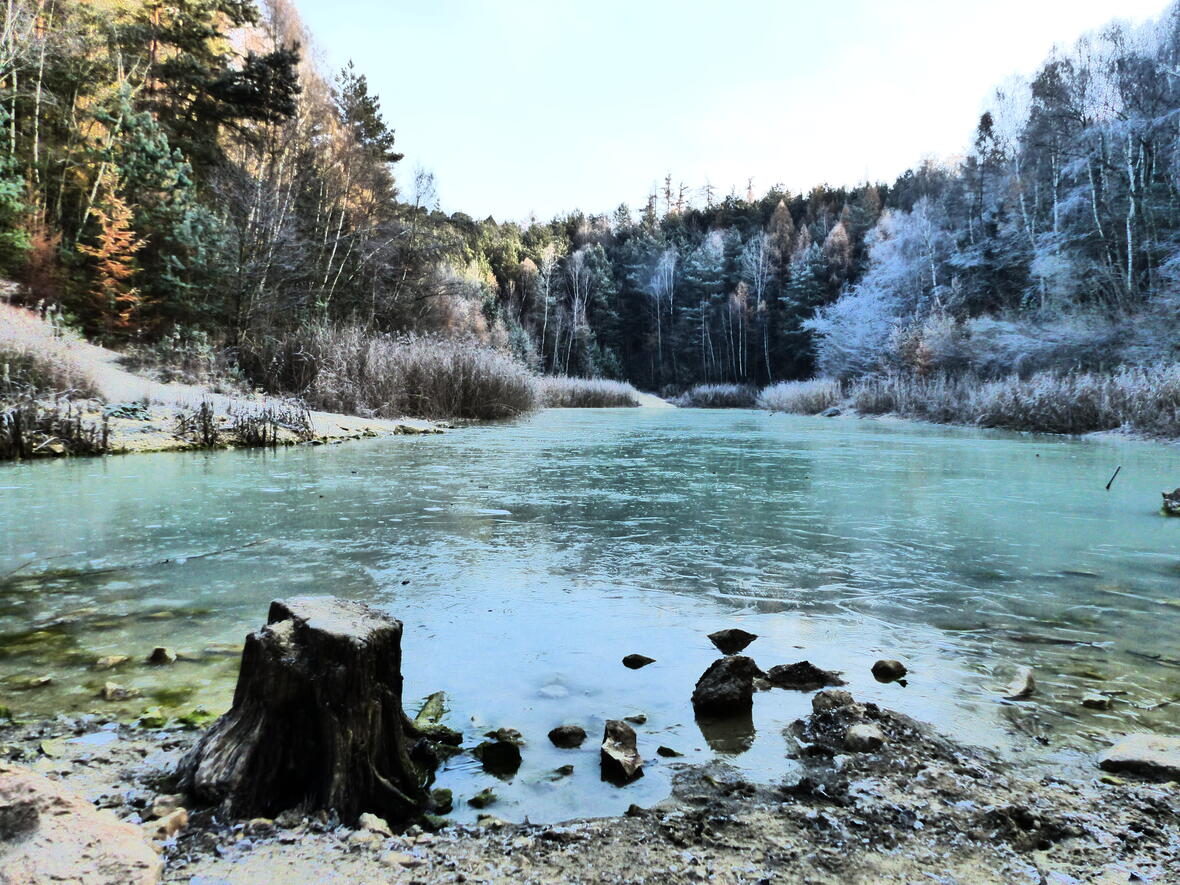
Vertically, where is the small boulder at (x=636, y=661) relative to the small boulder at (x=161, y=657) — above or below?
below

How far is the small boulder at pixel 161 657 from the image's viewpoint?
1.85 m

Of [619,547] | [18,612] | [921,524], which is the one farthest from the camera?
[921,524]

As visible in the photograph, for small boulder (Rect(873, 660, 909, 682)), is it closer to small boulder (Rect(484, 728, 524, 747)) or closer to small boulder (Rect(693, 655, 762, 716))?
small boulder (Rect(693, 655, 762, 716))

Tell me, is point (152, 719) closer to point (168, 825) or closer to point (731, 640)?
point (168, 825)

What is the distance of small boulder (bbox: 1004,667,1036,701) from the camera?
170 cm

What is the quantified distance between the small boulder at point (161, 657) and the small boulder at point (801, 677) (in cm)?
149

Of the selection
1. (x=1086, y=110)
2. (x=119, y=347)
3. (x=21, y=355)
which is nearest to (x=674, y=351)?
(x=1086, y=110)

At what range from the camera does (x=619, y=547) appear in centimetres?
340

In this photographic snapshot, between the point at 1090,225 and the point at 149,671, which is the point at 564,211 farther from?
the point at 149,671

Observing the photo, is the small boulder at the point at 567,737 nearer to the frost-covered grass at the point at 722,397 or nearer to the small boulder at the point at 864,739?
the small boulder at the point at 864,739

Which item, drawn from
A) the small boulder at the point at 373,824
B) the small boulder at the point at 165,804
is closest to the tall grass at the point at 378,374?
the small boulder at the point at 165,804

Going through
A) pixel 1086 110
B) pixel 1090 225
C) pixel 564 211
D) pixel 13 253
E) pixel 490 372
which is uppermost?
pixel 564 211

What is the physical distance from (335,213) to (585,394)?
11421mm

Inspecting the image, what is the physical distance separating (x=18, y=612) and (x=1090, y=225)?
2432 cm
